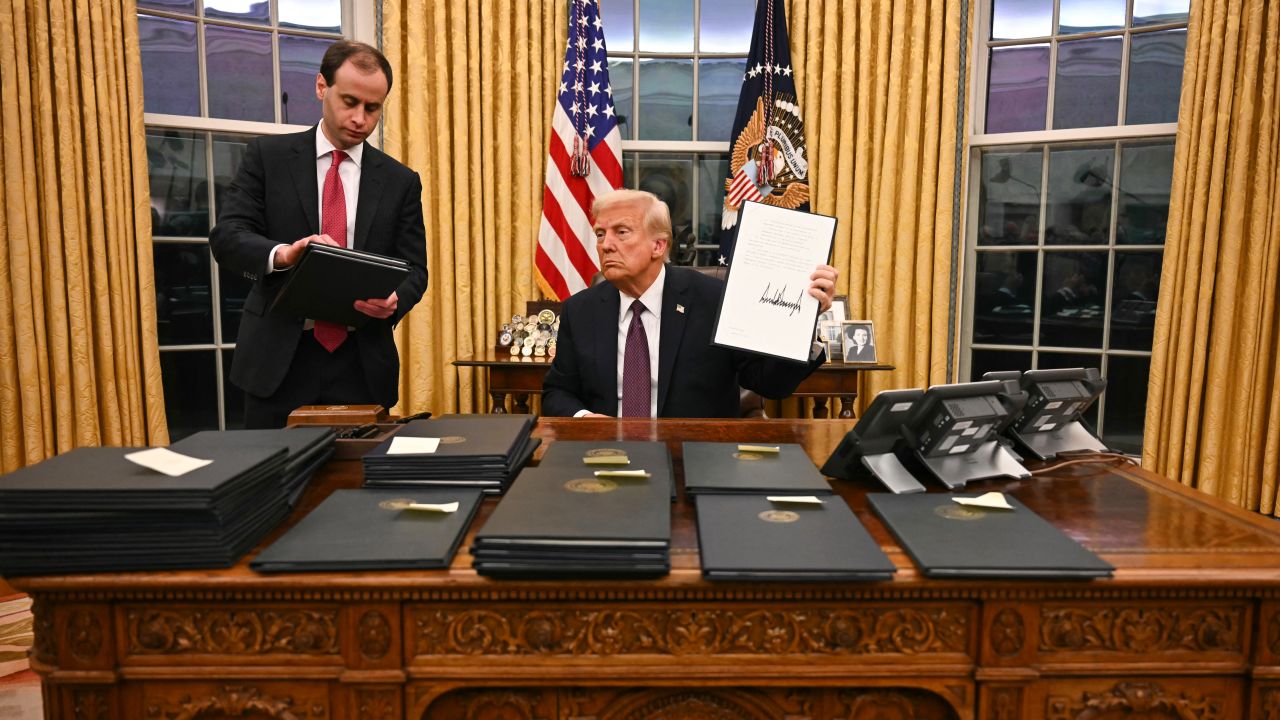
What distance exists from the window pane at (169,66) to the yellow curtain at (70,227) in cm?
34

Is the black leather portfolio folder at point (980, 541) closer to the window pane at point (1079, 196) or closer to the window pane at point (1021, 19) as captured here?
the window pane at point (1079, 196)

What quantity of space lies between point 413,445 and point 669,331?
0.99 meters

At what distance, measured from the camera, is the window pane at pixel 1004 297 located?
4.13m

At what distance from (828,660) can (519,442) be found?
27.4 inches

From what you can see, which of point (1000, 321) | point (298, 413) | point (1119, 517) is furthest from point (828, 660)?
point (1000, 321)

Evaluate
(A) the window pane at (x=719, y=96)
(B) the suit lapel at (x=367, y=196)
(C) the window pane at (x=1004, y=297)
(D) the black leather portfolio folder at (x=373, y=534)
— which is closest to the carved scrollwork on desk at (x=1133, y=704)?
(D) the black leather portfolio folder at (x=373, y=534)

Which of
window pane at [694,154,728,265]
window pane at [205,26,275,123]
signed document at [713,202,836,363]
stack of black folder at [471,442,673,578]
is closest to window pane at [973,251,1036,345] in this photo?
window pane at [694,154,728,265]

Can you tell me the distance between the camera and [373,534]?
1.05 metres

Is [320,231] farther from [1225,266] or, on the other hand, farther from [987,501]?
[1225,266]

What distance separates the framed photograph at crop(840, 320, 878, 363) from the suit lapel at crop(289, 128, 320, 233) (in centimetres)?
243

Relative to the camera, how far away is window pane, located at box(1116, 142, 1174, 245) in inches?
150

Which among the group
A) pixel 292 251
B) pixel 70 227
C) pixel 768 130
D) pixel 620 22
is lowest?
pixel 292 251

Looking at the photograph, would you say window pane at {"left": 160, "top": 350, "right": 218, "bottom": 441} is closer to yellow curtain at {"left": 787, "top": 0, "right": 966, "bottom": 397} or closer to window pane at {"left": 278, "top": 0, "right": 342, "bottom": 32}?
window pane at {"left": 278, "top": 0, "right": 342, "bottom": 32}

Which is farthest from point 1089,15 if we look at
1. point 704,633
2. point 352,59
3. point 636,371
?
point 704,633
